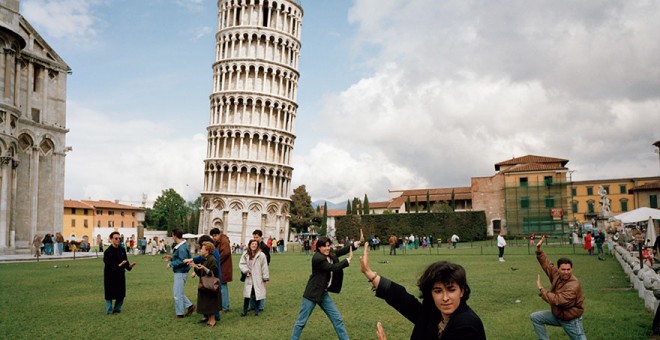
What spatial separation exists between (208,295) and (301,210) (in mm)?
74637

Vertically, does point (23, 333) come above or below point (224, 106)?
below

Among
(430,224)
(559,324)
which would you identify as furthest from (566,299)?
(430,224)

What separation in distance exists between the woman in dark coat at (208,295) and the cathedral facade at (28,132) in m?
27.4

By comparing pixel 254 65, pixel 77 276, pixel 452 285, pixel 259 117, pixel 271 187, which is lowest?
pixel 77 276

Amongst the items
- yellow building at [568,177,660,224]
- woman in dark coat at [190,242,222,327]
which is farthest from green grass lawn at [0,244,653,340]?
yellow building at [568,177,660,224]

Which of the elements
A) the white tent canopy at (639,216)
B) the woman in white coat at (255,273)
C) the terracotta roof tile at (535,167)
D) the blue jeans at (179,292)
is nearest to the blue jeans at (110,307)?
the blue jeans at (179,292)

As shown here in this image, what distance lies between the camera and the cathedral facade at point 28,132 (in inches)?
1302

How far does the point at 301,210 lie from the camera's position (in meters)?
84.5

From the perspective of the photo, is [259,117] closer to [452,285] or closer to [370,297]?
[370,297]

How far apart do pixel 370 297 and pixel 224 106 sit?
52341 millimetres

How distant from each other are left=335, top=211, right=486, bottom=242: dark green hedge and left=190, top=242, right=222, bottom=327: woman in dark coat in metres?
49.2

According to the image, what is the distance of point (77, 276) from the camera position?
2006 centimetres

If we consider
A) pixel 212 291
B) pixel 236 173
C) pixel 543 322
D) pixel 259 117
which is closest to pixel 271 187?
pixel 236 173

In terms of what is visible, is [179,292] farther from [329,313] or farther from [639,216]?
[639,216]
